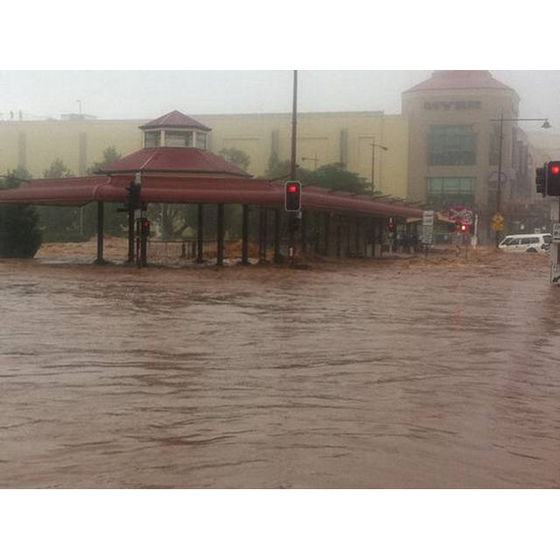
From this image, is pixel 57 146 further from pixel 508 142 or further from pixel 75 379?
pixel 75 379

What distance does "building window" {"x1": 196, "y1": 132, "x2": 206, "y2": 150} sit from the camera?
153 feet

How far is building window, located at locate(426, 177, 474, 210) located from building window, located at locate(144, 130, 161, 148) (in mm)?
23415

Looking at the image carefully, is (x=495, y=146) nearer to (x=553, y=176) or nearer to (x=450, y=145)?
(x=450, y=145)

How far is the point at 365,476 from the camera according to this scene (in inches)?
261

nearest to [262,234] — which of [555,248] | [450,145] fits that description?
[555,248]

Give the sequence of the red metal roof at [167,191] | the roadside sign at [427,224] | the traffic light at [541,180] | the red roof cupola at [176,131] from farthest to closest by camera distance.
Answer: the roadside sign at [427,224], the red roof cupola at [176,131], the red metal roof at [167,191], the traffic light at [541,180]

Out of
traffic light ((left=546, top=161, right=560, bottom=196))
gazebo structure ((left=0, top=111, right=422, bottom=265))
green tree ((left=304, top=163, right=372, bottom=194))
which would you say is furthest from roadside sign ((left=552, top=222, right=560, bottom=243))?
green tree ((left=304, top=163, right=372, bottom=194))

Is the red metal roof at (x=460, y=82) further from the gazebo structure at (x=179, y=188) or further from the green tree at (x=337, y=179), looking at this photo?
the gazebo structure at (x=179, y=188)

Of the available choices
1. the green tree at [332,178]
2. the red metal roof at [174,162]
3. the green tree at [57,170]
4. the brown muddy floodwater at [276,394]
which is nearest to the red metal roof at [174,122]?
the red metal roof at [174,162]

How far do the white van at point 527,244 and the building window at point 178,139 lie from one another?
22.7 m

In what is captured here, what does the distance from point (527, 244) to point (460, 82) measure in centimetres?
1082

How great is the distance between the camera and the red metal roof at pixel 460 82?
62.4 m

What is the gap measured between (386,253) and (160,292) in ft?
138

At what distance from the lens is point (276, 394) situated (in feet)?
Answer: 32.8
